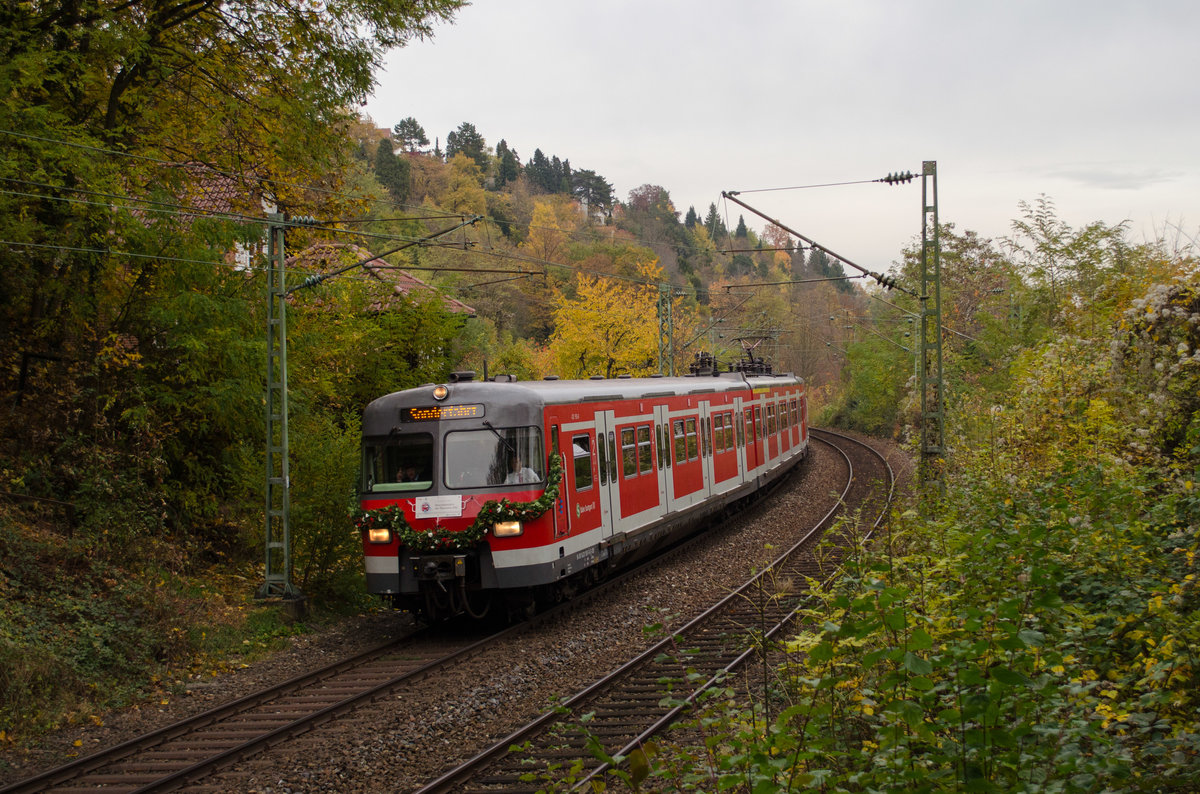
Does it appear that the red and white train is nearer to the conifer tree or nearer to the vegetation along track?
the vegetation along track

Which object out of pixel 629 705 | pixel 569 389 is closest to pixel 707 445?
pixel 569 389

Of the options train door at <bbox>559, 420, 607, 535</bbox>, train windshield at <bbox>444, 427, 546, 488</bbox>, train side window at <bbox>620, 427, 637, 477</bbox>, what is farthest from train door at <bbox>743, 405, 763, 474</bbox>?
train windshield at <bbox>444, 427, 546, 488</bbox>

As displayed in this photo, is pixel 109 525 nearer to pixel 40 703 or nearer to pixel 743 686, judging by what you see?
pixel 40 703

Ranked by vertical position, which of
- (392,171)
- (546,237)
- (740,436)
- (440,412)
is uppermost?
(392,171)

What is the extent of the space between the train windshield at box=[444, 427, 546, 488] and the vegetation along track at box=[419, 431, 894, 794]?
2.52 metres

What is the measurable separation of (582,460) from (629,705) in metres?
4.39

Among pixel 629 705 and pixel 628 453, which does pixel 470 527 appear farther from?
pixel 628 453

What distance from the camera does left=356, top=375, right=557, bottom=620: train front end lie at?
1084 cm

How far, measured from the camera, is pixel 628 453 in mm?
14016

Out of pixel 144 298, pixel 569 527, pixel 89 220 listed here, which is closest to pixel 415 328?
pixel 144 298

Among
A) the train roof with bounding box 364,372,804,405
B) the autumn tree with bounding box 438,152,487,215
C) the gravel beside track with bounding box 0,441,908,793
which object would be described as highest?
the autumn tree with bounding box 438,152,487,215

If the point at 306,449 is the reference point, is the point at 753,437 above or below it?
below

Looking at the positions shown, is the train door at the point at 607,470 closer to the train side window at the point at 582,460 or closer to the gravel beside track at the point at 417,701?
the train side window at the point at 582,460

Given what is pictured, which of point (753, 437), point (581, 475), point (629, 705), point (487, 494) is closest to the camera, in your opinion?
point (629, 705)
